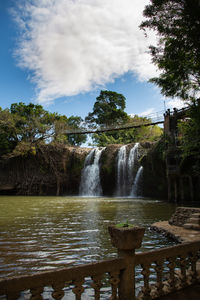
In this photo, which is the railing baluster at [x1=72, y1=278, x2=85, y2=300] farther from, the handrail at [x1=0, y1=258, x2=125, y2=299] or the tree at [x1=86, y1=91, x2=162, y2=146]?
the tree at [x1=86, y1=91, x2=162, y2=146]

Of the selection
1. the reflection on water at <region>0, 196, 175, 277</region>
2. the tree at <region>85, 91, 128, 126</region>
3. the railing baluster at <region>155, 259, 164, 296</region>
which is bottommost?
the reflection on water at <region>0, 196, 175, 277</region>

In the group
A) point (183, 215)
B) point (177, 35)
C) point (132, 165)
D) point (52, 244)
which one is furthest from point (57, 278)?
point (132, 165)

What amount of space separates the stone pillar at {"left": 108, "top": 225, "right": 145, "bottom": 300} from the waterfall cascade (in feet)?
79.0

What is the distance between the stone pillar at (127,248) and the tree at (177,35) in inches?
357

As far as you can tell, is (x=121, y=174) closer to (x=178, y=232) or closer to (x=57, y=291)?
(x=178, y=232)

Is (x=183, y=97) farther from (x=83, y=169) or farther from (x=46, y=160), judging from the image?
(x=46, y=160)

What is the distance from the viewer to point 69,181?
111 ft

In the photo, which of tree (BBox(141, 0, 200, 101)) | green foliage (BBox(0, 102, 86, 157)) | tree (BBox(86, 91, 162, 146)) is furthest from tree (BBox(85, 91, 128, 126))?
tree (BBox(141, 0, 200, 101))

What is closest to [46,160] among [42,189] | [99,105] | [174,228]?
[42,189]

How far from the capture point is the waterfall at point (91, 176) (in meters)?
30.5

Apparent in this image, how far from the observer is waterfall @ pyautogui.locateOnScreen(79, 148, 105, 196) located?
1200 inches

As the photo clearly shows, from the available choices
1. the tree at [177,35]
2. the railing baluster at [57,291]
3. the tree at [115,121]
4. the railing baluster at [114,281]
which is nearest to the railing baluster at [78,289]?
the railing baluster at [57,291]

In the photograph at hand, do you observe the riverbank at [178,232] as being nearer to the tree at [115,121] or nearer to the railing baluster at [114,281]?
the railing baluster at [114,281]

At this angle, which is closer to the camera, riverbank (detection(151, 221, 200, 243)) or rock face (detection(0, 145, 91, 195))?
riverbank (detection(151, 221, 200, 243))
